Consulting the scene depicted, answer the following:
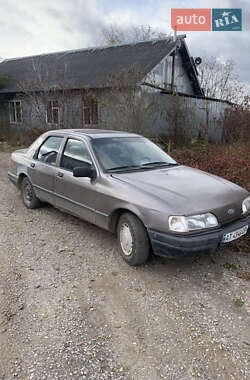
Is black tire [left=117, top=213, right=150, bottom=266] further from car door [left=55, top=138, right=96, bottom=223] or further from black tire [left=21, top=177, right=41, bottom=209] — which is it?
black tire [left=21, top=177, right=41, bottom=209]

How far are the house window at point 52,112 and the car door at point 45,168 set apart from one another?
1073 cm

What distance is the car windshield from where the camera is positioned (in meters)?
4.08

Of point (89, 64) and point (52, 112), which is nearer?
point (52, 112)

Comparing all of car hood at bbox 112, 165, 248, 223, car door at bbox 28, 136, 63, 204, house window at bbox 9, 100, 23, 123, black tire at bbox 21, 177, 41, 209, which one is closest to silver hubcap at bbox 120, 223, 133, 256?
car hood at bbox 112, 165, 248, 223

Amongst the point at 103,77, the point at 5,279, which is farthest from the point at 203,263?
the point at 103,77

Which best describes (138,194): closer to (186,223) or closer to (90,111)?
(186,223)

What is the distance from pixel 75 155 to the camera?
445 cm

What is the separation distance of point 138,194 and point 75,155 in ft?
4.99

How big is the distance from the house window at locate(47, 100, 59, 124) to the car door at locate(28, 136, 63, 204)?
10.7 meters

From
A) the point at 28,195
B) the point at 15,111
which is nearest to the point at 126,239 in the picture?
the point at 28,195

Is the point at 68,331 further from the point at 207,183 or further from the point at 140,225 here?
the point at 207,183

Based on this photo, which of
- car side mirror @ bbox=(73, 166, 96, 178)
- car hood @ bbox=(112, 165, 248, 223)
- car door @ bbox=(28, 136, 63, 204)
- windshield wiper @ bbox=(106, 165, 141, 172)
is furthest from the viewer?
car door @ bbox=(28, 136, 63, 204)

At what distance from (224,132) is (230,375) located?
10344 millimetres

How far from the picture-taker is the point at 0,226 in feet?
16.4
